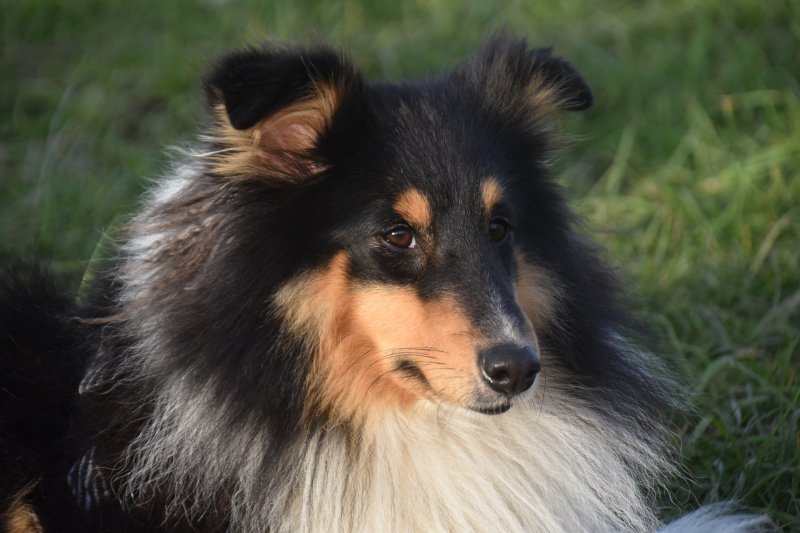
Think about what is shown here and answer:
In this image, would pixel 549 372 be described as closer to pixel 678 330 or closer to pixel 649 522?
pixel 649 522

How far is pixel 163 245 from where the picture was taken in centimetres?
300

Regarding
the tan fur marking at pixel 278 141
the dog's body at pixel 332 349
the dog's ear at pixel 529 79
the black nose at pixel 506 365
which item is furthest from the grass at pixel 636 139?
the black nose at pixel 506 365

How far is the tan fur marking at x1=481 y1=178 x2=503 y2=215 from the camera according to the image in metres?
2.86

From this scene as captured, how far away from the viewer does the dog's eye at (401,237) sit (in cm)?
279

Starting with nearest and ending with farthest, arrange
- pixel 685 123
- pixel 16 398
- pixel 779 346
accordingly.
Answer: pixel 16 398 → pixel 779 346 → pixel 685 123

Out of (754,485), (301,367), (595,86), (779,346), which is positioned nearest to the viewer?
(301,367)

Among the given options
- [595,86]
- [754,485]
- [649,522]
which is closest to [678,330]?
[754,485]

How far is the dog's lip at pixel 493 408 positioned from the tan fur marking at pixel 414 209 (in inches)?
20.1

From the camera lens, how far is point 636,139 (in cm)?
606

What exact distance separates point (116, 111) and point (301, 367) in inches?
167

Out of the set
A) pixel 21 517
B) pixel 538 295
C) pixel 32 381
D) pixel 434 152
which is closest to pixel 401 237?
pixel 434 152

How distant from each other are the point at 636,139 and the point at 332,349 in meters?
3.71

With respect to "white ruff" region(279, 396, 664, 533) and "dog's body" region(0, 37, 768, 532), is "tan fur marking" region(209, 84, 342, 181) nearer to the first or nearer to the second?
"dog's body" region(0, 37, 768, 532)

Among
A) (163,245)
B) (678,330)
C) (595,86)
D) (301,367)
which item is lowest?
(678,330)
